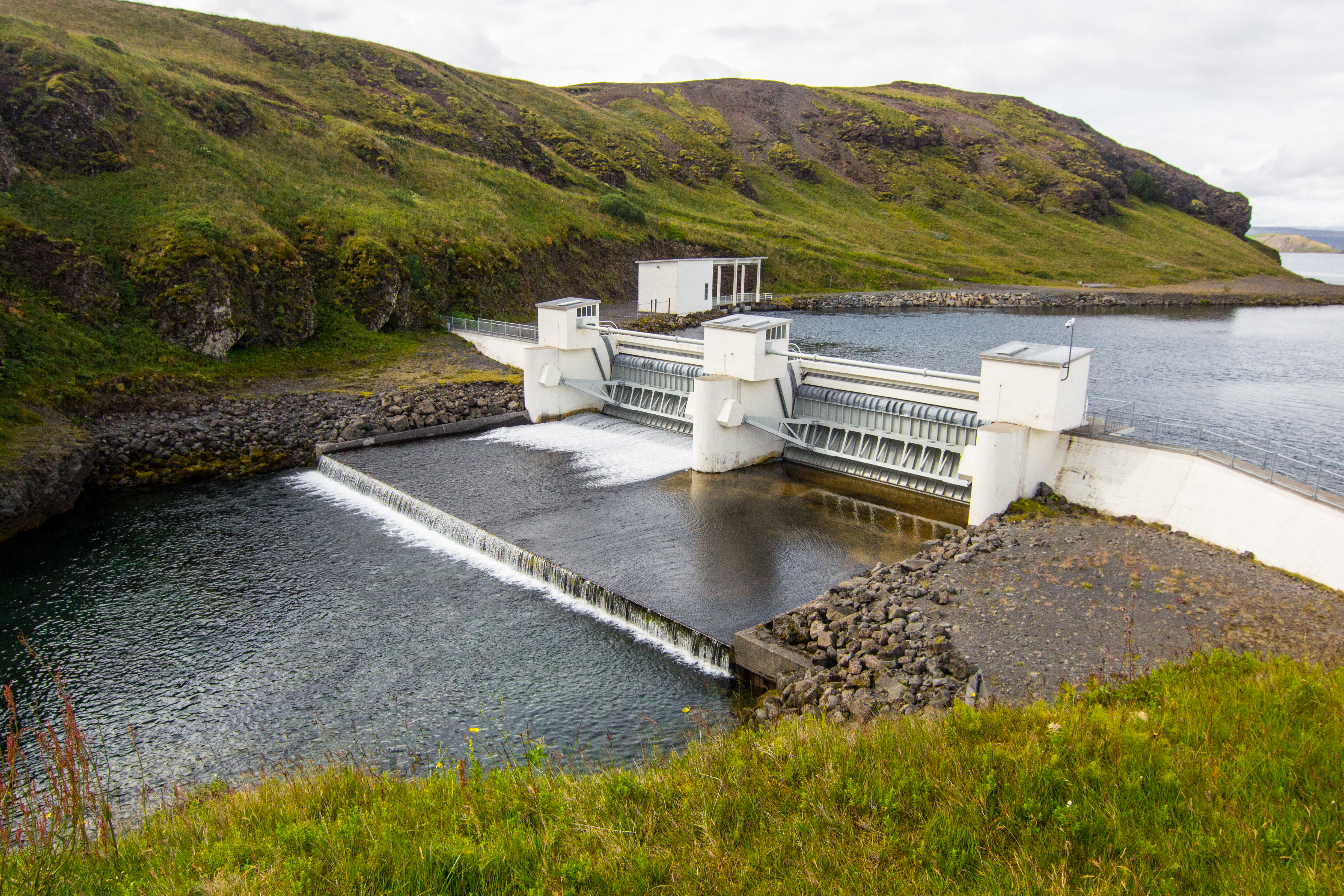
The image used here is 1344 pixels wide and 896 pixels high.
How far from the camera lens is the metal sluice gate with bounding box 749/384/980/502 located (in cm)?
2316

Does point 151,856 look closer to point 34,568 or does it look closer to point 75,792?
point 75,792

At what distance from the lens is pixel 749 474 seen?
26.2m

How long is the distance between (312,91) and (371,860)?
229ft

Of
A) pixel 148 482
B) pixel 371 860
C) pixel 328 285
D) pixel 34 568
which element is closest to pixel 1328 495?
pixel 371 860

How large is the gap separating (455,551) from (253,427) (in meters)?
13.1

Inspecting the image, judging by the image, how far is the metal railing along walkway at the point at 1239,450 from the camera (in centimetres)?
1580

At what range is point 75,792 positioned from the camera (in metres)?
5.95

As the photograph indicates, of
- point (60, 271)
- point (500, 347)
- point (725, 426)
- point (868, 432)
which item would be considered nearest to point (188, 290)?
point (60, 271)

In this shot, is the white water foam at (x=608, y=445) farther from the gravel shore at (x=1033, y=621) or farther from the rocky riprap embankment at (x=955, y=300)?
the rocky riprap embankment at (x=955, y=300)

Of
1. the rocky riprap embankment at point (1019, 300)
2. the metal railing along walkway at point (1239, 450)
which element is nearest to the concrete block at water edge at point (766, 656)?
the metal railing along walkway at point (1239, 450)

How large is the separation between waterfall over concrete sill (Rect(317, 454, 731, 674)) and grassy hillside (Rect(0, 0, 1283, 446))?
12.9 meters

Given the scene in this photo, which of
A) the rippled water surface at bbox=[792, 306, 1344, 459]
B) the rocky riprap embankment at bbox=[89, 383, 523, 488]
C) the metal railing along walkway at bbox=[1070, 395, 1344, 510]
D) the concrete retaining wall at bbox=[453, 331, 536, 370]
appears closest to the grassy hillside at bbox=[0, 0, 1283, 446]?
the rocky riprap embankment at bbox=[89, 383, 523, 488]

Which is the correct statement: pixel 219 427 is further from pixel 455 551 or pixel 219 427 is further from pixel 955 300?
pixel 955 300

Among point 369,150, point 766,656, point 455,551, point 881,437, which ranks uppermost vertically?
point 369,150
